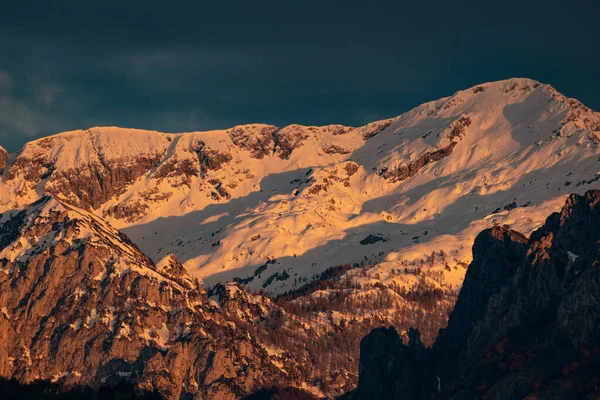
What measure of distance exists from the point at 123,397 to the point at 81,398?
22.6ft

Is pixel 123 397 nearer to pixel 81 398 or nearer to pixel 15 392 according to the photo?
pixel 81 398

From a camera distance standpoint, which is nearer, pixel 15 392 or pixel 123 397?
pixel 15 392

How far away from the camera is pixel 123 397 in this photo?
19088 centimetres

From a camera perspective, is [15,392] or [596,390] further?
[596,390]

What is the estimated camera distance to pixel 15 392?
6821 inches

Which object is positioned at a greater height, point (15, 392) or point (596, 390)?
point (15, 392)

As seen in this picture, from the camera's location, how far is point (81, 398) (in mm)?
187375

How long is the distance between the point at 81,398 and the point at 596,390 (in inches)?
3242

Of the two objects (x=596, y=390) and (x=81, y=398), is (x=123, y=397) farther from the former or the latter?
(x=596, y=390)

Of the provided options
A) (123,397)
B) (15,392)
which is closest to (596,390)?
(123,397)

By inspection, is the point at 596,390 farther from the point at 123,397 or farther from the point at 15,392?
the point at 15,392

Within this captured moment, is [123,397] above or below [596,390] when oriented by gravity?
above

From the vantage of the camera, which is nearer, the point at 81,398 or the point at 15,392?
the point at 15,392

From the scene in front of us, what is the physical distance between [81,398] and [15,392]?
16.0 m
